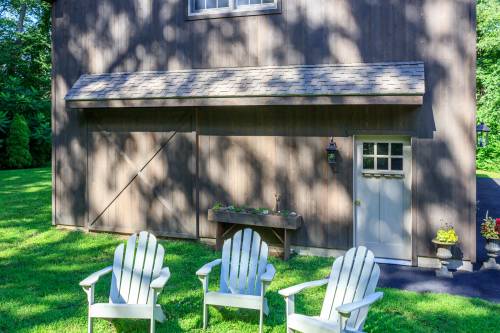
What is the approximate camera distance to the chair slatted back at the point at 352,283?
3.65 m

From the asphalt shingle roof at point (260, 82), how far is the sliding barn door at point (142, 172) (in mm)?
556

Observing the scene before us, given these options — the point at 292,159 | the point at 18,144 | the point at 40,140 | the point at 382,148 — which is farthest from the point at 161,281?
the point at 40,140

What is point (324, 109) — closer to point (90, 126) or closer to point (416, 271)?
point (416, 271)

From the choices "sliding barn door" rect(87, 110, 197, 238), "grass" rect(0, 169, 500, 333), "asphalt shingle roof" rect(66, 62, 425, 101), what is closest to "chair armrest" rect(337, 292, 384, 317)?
"grass" rect(0, 169, 500, 333)

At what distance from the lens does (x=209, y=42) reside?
7.49 meters

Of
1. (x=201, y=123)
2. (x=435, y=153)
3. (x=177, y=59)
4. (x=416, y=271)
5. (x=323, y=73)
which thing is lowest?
(x=416, y=271)

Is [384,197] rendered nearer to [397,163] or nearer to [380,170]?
[380,170]

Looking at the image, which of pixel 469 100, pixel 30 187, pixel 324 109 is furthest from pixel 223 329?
pixel 30 187

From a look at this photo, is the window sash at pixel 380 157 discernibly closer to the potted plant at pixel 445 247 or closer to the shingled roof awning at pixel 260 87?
the shingled roof awning at pixel 260 87

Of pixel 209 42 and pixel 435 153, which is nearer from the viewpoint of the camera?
pixel 435 153

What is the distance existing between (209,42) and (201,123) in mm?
1433

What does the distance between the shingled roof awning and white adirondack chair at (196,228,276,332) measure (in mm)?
2696

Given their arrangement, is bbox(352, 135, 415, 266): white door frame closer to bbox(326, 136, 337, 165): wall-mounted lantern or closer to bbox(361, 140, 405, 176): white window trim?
bbox(361, 140, 405, 176): white window trim

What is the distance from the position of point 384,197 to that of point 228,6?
419 centimetres
